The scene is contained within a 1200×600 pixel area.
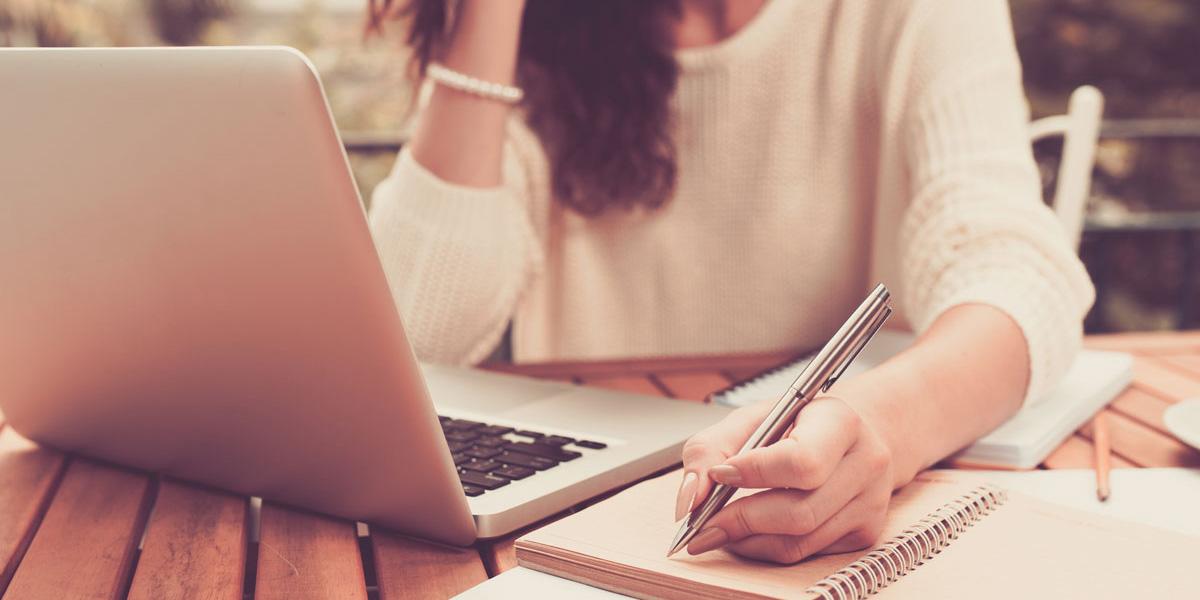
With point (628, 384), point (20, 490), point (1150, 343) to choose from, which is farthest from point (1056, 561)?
point (1150, 343)

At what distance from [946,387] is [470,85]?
1.86ft

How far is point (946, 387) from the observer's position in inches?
26.0

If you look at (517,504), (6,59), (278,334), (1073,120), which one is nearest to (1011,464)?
(517,504)

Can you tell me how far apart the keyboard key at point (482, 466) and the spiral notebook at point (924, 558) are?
0.27 ft

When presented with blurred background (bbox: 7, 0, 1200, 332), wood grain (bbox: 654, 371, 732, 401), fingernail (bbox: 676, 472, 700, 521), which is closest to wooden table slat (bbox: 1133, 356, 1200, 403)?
wood grain (bbox: 654, 371, 732, 401)

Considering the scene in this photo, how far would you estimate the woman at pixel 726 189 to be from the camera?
847 millimetres

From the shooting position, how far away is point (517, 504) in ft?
1.82

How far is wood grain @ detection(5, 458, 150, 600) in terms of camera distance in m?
0.52

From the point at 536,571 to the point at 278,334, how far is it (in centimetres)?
16

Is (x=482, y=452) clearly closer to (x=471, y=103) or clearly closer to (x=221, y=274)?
(x=221, y=274)

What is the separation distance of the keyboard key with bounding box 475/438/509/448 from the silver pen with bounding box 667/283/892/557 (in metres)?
0.19

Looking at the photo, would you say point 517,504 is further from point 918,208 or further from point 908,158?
point 908,158

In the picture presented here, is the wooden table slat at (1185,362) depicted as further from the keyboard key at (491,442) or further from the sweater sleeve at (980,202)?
the keyboard key at (491,442)

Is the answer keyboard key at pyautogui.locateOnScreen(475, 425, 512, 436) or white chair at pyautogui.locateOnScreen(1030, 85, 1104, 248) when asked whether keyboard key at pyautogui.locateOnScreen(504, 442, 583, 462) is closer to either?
keyboard key at pyautogui.locateOnScreen(475, 425, 512, 436)
